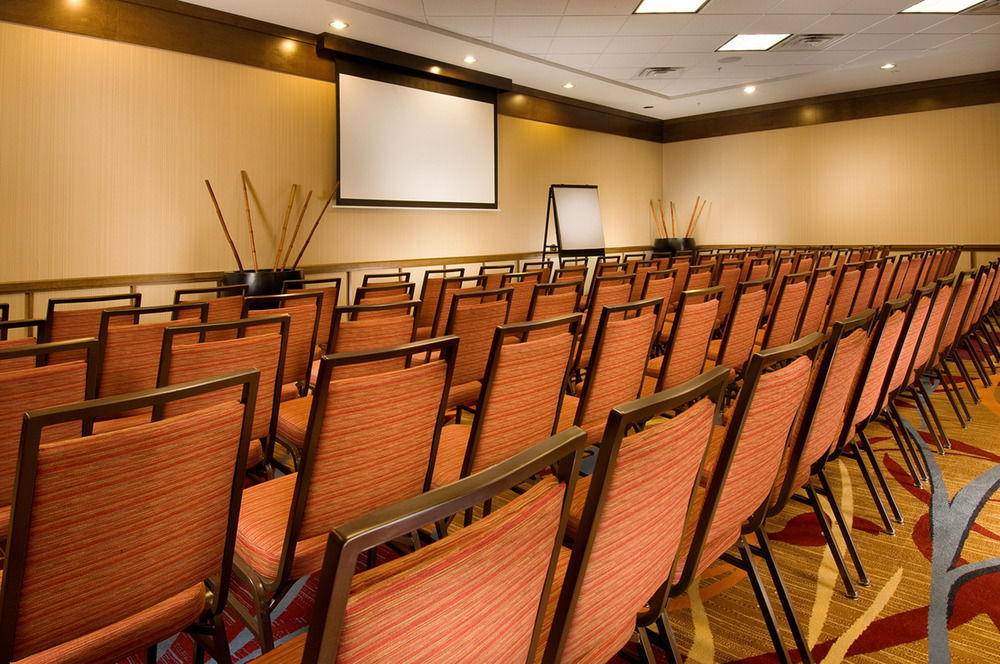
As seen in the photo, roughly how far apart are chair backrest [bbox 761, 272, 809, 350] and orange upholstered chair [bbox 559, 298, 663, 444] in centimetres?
115

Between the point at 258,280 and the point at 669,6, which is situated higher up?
the point at 669,6

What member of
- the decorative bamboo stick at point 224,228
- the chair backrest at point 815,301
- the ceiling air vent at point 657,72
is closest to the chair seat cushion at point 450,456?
the chair backrest at point 815,301

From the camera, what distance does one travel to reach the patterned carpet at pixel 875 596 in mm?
1729

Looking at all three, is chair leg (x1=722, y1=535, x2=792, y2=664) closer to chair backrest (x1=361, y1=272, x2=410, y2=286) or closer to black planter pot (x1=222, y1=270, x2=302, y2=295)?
chair backrest (x1=361, y1=272, x2=410, y2=286)

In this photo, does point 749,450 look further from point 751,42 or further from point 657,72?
point 657,72

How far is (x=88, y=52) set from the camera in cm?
539

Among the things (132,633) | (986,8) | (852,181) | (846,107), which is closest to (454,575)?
(132,633)

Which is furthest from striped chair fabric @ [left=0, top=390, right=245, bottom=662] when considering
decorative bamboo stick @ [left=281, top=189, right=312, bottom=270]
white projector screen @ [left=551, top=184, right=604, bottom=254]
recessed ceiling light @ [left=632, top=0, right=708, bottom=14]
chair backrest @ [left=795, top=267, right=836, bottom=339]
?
white projector screen @ [left=551, top=184, right=604, bottom=254]

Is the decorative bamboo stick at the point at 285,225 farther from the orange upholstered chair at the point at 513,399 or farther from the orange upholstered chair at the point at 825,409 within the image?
the orange upholstered chair at the point at 825,409

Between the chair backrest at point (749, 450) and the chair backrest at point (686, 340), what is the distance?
3.11 ft

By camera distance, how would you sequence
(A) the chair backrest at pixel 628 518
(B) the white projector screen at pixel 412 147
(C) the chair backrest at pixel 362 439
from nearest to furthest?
1. (A) the chair backrest at pixel 628 518
2. (C) the chair backrest at pixel 362 439
3. (B) the white projector screen at pixel 412 147

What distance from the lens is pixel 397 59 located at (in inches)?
293

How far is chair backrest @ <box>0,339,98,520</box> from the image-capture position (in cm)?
145

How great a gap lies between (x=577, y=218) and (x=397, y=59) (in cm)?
407
